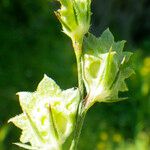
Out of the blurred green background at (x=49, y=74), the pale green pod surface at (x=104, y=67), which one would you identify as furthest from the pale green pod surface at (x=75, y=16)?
the blurred green background at (x=49, y=74)

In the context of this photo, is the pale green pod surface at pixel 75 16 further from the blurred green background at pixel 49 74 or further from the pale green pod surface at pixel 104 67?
the blurred green background at pixel 49 74

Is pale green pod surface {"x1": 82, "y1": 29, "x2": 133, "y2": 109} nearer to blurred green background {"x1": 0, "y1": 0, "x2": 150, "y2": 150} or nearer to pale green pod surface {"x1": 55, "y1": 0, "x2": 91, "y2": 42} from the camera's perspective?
pale green pod surface {"x1": 55, "y1": 0, "x2": 91, "y2": 42}

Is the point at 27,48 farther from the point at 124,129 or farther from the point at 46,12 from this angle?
the point at 124,129

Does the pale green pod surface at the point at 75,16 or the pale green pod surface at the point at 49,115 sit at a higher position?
the pale green pod surface at the point at 75,16

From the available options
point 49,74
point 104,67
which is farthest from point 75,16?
point 49,74

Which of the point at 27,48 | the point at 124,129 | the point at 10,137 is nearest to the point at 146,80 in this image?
the point at 124,129

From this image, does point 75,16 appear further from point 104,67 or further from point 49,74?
point 49,74
